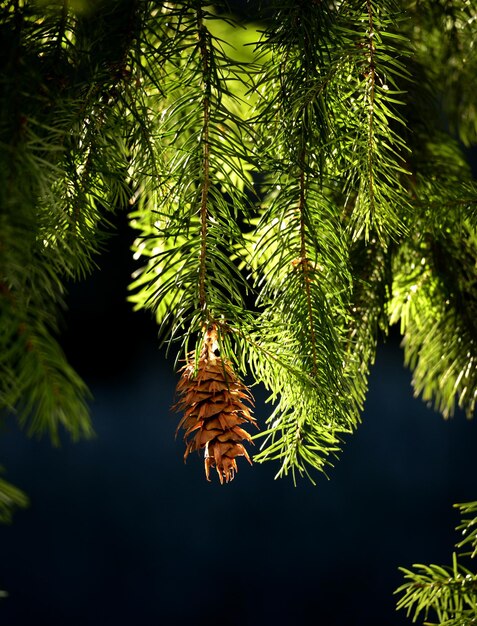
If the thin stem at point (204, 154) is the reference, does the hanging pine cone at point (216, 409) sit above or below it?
below

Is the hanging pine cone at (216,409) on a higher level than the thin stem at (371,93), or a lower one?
lower

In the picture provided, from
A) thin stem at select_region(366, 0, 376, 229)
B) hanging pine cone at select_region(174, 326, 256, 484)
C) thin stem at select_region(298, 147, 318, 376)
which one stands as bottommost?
hanging pine cone at select_region(174, 326, 256, 484)

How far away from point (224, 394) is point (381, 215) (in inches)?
3.3

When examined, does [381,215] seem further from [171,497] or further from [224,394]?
[171,497]

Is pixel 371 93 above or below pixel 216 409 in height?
above

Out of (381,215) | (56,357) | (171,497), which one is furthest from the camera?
(171,497)

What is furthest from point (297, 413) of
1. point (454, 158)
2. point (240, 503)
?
point (240, 503)

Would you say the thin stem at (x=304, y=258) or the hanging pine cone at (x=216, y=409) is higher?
the thin stem at (x=304, y=258)

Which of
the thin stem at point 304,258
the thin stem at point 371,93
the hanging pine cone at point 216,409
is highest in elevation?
the thin stem at point 371,93

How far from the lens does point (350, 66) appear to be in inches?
8.8

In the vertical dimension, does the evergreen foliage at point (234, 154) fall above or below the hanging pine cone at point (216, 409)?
above

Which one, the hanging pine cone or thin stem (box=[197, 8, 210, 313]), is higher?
thin stem (box=[197, 8, 210, 313])

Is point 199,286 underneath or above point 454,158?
underneath

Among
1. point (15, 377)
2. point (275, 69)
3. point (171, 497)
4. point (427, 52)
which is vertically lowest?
point (171, 497)
